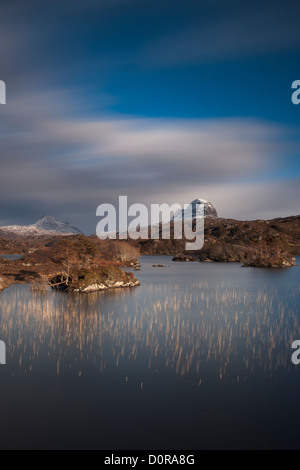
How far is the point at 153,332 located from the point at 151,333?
27 cm

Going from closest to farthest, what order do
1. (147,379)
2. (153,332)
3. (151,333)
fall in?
(147,379), (151,333), (153,332)

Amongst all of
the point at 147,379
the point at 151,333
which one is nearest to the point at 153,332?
the point at 151,333

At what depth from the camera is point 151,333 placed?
1964 centimetres

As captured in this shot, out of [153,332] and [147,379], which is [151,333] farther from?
[147,379]

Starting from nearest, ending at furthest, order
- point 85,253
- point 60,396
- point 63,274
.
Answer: point 60,396 → point 63,274 → point 85,253

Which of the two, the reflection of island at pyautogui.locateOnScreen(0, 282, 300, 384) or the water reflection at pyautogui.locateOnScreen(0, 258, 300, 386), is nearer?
the water reflection at pyautogui.locateOnScreen(0, 258, 300, 386)

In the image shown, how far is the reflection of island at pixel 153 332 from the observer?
14914 millimetres

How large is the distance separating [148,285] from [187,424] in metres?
32.0

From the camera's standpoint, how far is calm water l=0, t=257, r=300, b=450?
955cm

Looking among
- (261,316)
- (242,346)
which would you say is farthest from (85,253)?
(242,346)

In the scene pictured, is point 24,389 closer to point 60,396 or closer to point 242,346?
point 60,396

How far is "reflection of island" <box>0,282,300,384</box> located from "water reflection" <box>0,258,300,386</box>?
38 millimetres

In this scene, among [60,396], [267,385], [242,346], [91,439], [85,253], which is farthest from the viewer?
[85,253]
